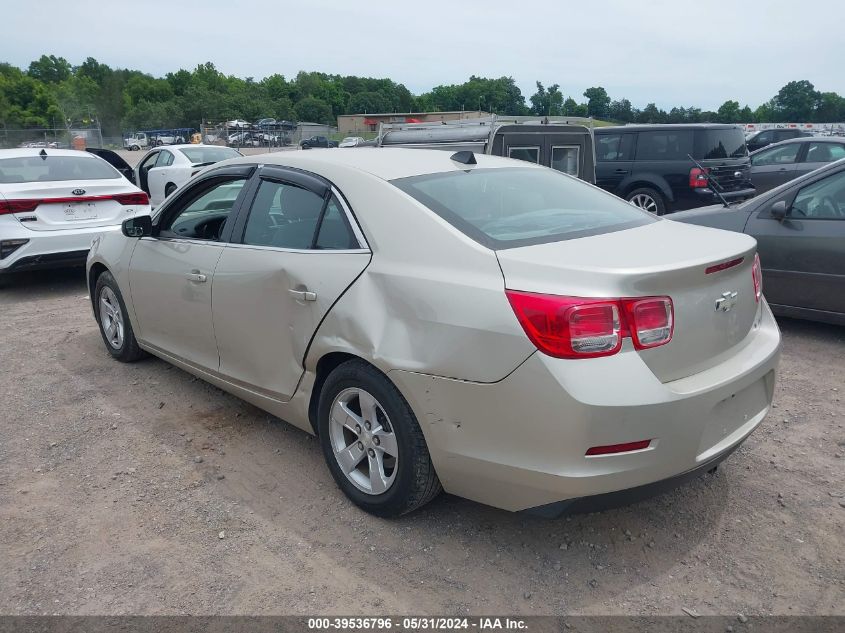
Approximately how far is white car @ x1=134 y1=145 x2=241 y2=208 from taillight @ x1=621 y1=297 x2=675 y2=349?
37.2 ft

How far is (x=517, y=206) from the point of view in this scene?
10.6ft

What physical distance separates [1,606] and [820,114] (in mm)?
95687

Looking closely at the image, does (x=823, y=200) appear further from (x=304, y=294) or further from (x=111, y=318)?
(x=111, y=318)

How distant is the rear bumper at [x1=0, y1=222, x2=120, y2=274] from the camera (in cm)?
696

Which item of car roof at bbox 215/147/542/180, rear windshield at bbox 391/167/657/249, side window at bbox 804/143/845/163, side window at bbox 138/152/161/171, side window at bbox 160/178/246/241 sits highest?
car roof at bbox 215/147/542/180

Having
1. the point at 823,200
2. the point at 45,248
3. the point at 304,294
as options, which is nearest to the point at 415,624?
the point at 304,294

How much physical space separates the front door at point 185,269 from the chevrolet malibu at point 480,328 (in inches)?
1.6

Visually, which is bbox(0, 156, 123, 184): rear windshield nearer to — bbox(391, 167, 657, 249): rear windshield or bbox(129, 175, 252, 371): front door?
bbox(129, 175, 252, 371): front door

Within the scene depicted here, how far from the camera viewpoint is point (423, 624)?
2439 mm

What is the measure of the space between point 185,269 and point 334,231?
127 cm

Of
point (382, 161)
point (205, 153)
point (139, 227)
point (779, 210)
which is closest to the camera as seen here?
point (382, 161)

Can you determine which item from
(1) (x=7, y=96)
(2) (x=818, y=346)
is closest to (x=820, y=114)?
(2) (x=818, y=346)

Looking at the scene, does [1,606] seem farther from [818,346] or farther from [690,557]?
[818,346]

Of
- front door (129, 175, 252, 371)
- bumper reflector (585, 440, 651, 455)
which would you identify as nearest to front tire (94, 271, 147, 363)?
front door (129, 175, 252, 371)
